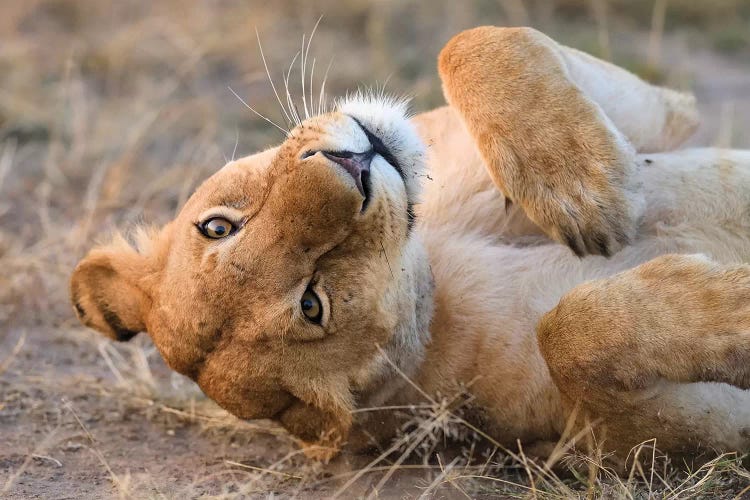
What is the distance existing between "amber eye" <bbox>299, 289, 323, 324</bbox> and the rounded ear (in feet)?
1.99

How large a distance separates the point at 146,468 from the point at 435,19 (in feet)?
16.5

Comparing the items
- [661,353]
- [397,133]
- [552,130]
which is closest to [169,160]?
[397,133]

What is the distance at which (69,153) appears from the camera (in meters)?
5.68

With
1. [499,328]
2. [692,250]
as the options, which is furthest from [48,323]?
[692,250]

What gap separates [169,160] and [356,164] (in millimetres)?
3328

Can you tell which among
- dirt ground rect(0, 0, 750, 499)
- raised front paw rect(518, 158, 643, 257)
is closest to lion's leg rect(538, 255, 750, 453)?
dirt ground rect(0, 0, 750, 499)

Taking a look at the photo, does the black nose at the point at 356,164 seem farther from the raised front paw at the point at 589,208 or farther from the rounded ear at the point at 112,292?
the rounded ear at the point at 112,292

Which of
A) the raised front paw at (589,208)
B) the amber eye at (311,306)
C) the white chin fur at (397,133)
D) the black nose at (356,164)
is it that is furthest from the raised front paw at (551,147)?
the amber eye at (311,306)

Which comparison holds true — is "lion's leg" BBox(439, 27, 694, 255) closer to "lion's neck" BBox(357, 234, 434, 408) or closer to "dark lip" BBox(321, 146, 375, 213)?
"lion's neck" BBox(357, 234, 434, 408)

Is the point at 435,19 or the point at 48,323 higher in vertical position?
the point at 435,19

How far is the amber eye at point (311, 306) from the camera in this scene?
2709 millimetres

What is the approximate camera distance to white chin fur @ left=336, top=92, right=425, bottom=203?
9.21 ft

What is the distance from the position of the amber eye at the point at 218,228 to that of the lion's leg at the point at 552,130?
733 mm

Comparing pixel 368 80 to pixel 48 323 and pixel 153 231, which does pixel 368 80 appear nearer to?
pixel 48 323
